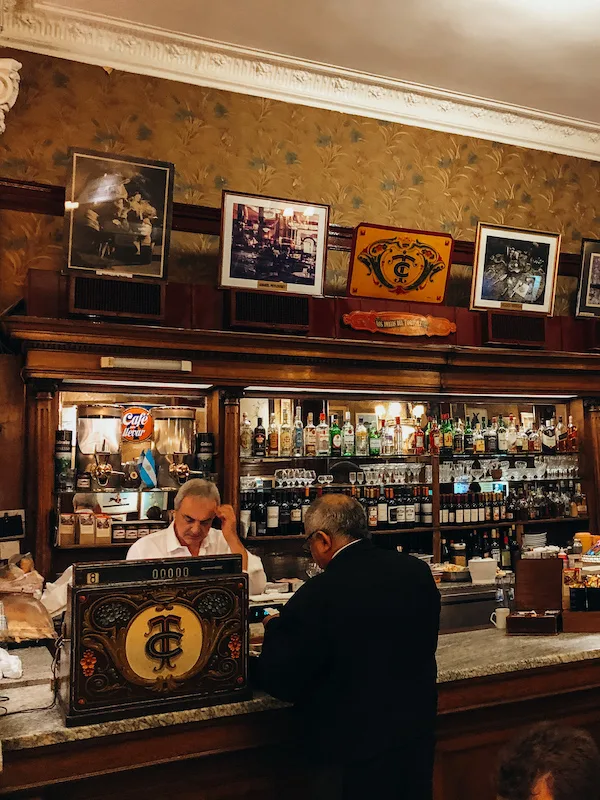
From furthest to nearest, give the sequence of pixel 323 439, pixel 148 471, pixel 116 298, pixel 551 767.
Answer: pixel 323 439 → pixel 148 471 → pixel 116 298 → pixel 551 767

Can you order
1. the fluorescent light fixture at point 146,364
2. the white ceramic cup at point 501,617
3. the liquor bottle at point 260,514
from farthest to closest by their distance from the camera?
the liquor bottle at point 260,514
the fluorescent light fixture at point 146,364
the white ceramic cup at point 501,617

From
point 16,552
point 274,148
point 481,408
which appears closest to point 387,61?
point 274,148

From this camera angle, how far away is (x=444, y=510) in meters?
5.39

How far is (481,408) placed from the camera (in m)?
5.72

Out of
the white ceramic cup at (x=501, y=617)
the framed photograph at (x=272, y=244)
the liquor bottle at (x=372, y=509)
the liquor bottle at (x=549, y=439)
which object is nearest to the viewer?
the white ceramic cup at (x=501, y=617)

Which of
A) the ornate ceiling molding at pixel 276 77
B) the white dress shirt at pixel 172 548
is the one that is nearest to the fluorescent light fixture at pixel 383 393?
the white dress shirt at pixel 172 548

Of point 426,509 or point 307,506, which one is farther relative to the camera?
point 426,509

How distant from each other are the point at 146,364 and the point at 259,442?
1.00 meters

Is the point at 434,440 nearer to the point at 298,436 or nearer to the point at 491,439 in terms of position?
the point at 491,439

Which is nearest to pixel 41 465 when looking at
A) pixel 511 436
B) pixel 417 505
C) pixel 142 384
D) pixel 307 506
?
pixel 142 384

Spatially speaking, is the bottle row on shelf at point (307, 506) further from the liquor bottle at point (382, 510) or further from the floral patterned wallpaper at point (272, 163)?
the floral patterned wallpaper at point (272, 163)

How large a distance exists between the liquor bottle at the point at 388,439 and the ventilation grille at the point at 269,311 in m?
1.02

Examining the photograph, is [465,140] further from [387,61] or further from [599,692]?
[599,692]

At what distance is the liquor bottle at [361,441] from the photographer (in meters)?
5.21
